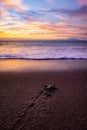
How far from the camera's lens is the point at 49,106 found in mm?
4570

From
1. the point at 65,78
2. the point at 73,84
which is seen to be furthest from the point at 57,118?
the point at 65,78

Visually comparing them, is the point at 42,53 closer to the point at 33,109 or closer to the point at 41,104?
the point at 41,104

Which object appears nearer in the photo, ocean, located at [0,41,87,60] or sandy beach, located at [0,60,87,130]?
sandy beach, located at [0,60,87,130]

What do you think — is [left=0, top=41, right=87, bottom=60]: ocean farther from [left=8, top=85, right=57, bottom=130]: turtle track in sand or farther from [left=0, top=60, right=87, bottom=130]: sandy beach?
[left=8, top=85, right=57, bottom=130]: turtle track in sand

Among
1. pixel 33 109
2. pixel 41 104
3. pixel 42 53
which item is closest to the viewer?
pixel 33 109

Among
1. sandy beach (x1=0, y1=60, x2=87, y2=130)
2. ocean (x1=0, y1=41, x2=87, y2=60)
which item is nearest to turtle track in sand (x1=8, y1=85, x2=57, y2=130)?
sandy beach (x1=0, y1=60, x2=87, y2=130)

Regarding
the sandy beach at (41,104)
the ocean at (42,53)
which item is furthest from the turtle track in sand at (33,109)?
Answer: the ocean at (42,53)

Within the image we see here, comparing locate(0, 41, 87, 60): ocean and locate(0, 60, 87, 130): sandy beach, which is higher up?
locate(0, 41, 87, 60): ocean

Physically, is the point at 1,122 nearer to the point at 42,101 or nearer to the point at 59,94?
the point at 42,101

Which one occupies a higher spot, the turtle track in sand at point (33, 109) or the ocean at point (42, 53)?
the ocean at point (42, 53)

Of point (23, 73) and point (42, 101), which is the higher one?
point (23, 73)

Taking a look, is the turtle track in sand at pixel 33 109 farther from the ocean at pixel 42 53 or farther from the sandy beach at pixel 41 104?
the ocean at pixel 42 53

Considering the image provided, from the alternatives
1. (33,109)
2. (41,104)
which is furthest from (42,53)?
(33,109)

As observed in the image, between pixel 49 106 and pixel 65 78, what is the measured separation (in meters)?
3.19
